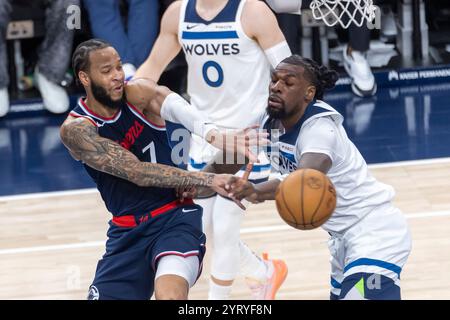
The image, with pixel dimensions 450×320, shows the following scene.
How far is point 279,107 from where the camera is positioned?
19.4 ft

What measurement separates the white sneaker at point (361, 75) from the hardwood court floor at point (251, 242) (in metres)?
1.72

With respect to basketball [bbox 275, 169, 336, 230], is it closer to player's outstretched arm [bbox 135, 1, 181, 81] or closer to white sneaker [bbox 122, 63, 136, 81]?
player's outstretched arm [bbox 135, 1, 181, 81]

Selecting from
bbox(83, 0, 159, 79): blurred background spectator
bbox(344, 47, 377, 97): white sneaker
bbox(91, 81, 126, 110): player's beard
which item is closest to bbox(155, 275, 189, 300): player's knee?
bbox(91, 81, 126, 110): player's beard

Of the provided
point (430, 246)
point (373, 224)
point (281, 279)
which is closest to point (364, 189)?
point (373, 224)

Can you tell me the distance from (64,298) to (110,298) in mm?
1255

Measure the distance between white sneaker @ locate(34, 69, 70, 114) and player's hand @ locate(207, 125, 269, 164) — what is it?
15.4 feet

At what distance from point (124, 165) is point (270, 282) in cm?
158

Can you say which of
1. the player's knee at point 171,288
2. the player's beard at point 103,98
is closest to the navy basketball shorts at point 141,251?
the player's knee at point 171,288

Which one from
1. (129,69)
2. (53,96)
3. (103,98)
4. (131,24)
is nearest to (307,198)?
(103,98)

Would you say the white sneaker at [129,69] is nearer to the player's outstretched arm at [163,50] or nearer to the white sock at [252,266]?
the player's outstretched arm at [163,50]

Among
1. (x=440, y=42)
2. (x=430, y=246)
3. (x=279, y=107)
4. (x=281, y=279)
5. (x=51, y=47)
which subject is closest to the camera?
(x=279, y=107)

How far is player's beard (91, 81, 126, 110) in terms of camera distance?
6.06 meters
